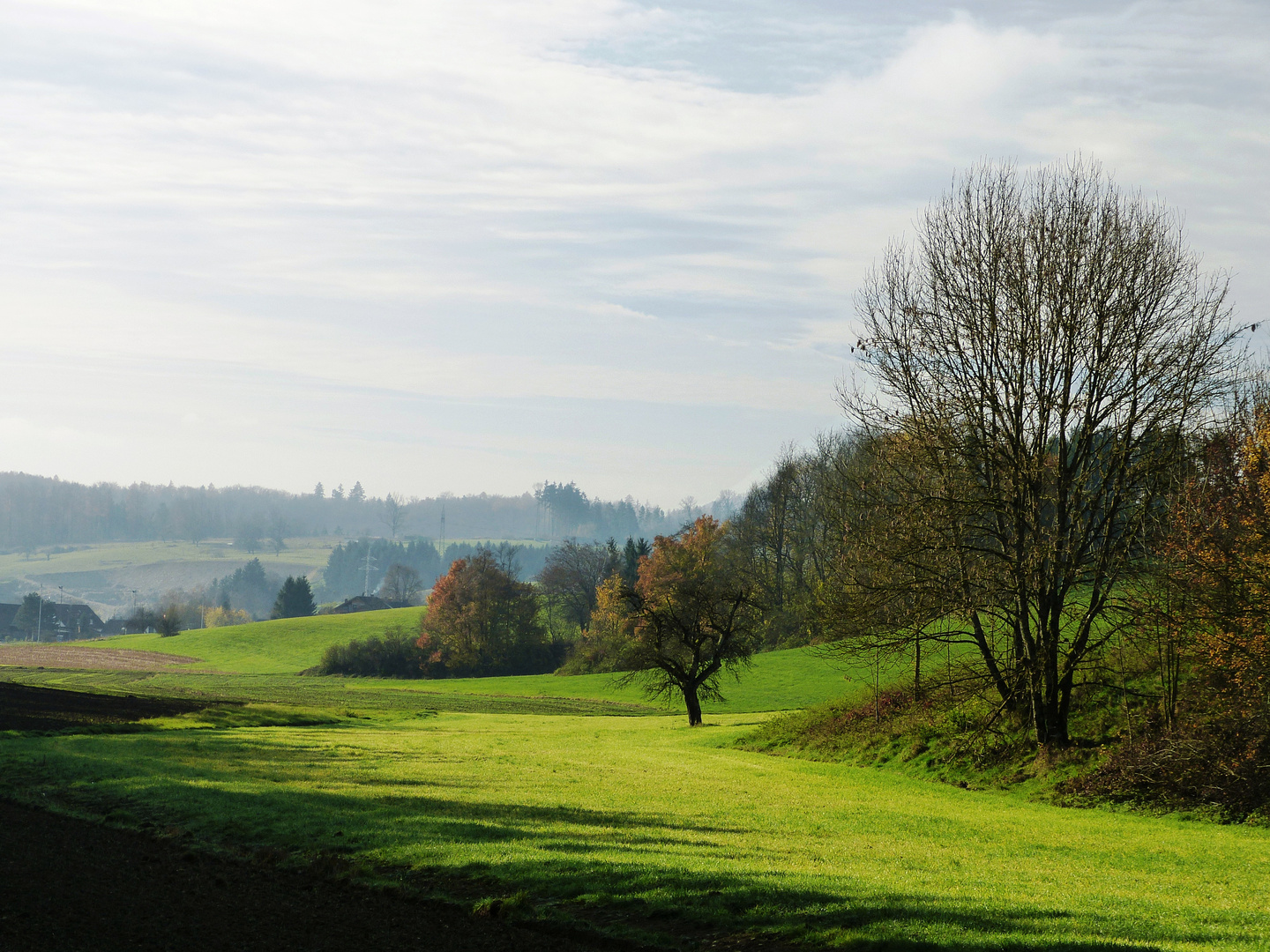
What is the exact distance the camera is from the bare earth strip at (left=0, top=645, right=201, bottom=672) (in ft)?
350

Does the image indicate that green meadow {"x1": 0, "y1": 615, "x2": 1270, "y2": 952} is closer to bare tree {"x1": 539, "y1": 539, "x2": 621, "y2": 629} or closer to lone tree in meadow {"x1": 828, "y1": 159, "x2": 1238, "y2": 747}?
lone tree in meadow {"x1": 828, "y1": 159, "x2": 1238, "y2": 747}

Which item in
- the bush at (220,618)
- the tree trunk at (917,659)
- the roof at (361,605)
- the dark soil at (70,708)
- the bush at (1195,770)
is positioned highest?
the tree trunk at (917,659)

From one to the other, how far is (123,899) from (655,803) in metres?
11.5

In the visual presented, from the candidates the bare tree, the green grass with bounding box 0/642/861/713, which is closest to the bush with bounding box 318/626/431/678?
the green grass with bounding box 0/642/861/713

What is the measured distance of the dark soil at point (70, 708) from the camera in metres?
36.7

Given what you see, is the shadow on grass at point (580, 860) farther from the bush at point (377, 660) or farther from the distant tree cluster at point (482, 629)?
the bush at point (377, 660)

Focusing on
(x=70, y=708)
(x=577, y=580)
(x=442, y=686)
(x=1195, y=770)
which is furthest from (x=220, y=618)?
(x=1195, y=770)

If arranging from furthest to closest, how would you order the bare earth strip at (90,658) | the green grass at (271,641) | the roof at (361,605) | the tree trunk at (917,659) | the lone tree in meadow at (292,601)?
the roof at (361,605) → the lone tree in meadow at (292,601) → the green grass at (271,641) → the bare earth strip at (90,658) → the tree trunk at (917,659)

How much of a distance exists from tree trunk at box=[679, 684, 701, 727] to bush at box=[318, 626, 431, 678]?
205 ft

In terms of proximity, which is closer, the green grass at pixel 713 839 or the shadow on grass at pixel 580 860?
the shadow on grass at pixel 580 860

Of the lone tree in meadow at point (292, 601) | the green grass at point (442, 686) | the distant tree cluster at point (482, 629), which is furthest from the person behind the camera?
the lone tree in meadow at point (292, 601)

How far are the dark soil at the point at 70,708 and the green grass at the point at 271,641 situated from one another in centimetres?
5895

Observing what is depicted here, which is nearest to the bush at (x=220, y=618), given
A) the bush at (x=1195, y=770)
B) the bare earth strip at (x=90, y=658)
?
the bare earth strip at (x=90, y=658)

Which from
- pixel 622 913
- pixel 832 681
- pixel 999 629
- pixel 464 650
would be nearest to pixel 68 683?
pixel 464 650
